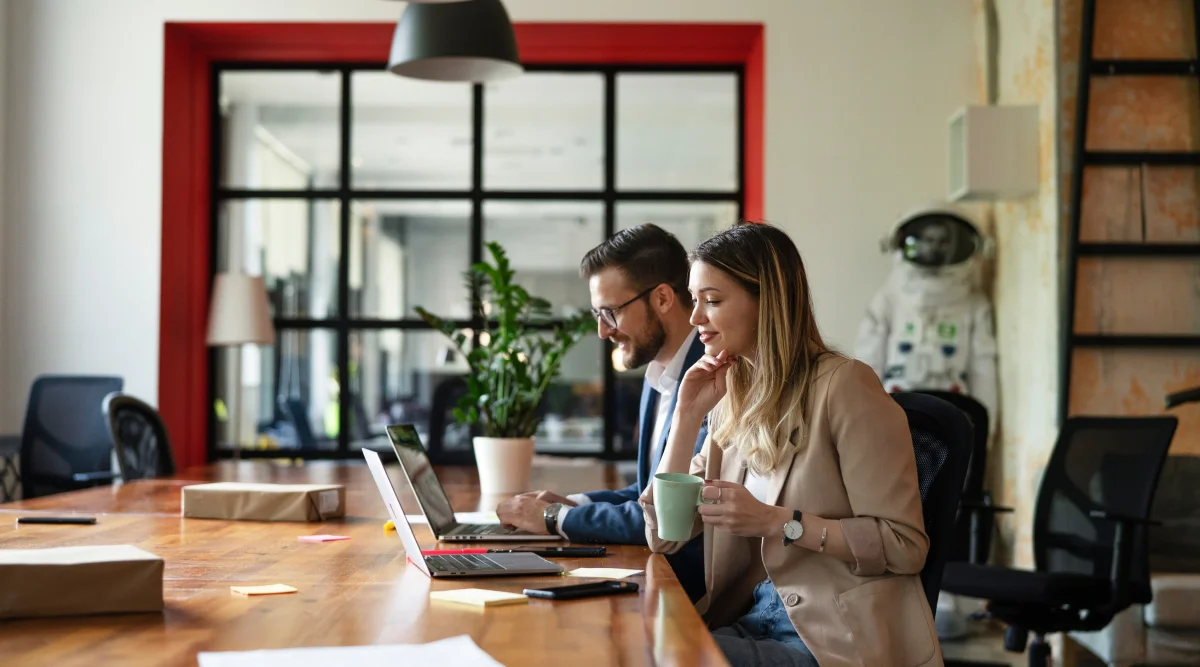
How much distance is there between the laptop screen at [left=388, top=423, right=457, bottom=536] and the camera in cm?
197

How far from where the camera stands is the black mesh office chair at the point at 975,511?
415 centimetres

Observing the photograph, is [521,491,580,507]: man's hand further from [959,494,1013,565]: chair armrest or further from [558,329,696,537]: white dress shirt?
[959,494,1013,565]: chair armrest

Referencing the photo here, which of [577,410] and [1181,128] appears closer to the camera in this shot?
[1181,128]

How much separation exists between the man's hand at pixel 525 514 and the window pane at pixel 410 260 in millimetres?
3878

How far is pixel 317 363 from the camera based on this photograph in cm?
602

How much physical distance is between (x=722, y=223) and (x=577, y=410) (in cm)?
121

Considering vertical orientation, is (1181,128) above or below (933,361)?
above

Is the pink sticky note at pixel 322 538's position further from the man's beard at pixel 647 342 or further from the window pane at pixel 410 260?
the window pane at pixel 410 260

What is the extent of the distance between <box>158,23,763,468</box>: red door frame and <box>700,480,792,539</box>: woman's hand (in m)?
4.01

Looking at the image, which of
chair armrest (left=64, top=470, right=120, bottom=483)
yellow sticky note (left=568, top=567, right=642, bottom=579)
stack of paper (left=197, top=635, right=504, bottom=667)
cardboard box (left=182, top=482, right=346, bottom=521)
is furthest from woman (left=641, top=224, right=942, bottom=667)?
chair armrest (left=64, top=470, right=120, bottom=483)

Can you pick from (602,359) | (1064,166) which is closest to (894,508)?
(1064,166)

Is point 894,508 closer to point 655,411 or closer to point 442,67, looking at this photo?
point 655,411

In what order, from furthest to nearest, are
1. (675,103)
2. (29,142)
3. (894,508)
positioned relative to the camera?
1. (675,103)
2. (29,142)
3. (894,508)

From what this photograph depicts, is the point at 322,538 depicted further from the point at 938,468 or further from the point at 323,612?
the point at 938,468
